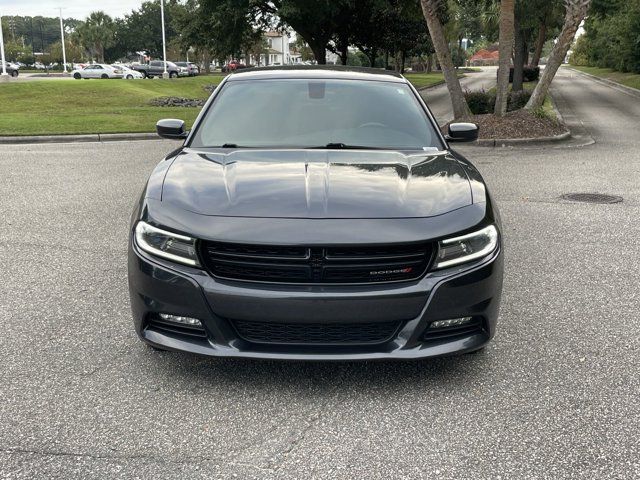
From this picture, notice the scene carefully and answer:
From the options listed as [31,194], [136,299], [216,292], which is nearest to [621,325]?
[216,292]

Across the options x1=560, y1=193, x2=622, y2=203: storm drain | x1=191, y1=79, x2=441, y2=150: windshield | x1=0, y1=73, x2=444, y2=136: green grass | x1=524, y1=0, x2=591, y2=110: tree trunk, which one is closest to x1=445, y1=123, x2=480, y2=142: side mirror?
x1=191, y1=79, x2=441, y2=150: windshield

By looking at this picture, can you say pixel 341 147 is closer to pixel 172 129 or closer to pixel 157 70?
pixel 172 129

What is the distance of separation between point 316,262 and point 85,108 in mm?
21042

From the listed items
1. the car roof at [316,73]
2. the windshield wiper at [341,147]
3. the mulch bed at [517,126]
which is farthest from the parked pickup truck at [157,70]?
the windshield wiper at [341,147]

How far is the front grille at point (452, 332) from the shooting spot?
308 centimetres

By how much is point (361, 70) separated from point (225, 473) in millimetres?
3572

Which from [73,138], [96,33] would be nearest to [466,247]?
[73,138]

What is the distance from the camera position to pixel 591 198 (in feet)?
26.6

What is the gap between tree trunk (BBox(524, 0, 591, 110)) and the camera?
14.7 m

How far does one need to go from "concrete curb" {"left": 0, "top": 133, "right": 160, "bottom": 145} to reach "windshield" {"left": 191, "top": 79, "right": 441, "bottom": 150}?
1076 centimetres

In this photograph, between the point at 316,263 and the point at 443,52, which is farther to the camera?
the point at 443,52

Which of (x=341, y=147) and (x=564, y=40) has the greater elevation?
(x=564, y=40)

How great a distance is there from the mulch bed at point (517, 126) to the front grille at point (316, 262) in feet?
37.7

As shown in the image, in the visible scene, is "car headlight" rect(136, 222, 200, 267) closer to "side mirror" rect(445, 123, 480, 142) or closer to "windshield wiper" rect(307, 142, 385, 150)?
"windshield wiper" rect(307, 142, 385, 150)
